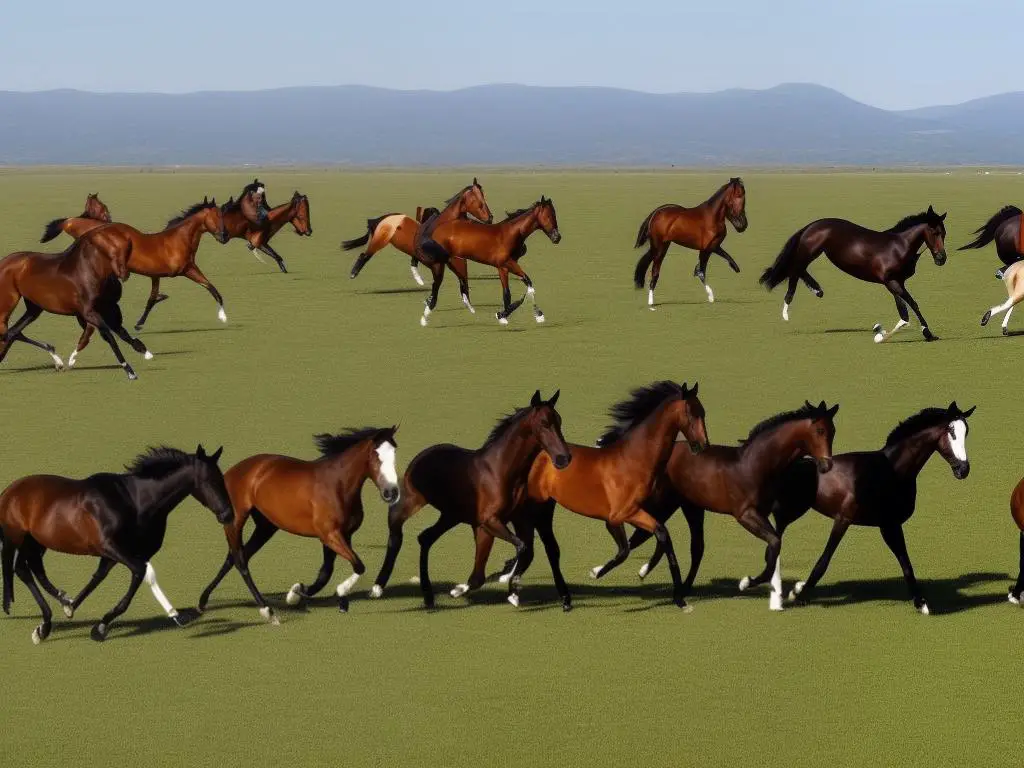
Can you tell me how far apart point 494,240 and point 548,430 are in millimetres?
15090

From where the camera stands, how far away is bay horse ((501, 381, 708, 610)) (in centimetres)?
1134

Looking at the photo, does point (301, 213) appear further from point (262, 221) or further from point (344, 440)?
point (344, 440)

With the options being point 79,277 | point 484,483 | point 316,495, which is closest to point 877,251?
point 79,277

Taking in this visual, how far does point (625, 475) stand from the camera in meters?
11.5

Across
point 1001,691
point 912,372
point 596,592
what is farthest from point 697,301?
point 1001,691

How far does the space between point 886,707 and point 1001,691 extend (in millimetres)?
694

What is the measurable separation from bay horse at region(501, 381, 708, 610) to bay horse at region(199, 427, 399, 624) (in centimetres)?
108

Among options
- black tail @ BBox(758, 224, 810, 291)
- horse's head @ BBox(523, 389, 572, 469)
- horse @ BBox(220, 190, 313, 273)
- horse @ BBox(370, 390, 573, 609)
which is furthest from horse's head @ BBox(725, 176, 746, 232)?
horse's head @ BBox(523, 389, 572, 469)

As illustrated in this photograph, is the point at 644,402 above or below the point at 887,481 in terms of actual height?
above

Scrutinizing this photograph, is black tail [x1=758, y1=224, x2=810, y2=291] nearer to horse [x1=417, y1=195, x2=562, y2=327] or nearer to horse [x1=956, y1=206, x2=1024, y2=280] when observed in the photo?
horse [x1=956, y1=206, x2=1024, y2=280]

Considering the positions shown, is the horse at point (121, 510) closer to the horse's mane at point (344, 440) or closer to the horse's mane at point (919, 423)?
the horse's mane at point (344, 440)

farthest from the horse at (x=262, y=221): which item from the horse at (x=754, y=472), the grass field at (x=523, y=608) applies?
the horse at (x=754, y=472)

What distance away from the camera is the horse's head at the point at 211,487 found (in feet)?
34.8

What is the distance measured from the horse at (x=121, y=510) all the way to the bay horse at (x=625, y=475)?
2058 mm
